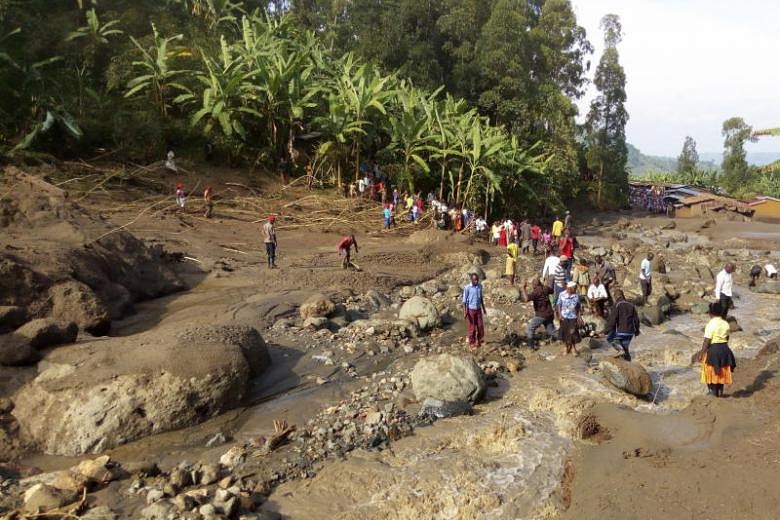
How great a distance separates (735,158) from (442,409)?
152 ft

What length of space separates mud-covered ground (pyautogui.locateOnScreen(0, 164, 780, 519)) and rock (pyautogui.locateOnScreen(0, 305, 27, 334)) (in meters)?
0.82

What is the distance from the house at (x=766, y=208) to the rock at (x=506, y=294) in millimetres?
28461

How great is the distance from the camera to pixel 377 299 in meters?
11.9

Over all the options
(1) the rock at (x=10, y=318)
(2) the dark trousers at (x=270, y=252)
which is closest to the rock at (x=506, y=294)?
(2) the dark trousers at (x=270, y=252)

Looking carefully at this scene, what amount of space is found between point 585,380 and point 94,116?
19.4 meters

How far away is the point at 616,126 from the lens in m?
35.5

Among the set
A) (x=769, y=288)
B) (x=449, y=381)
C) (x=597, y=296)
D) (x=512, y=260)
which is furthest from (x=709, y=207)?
(x=449, y=381)

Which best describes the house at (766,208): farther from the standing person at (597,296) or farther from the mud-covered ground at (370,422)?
the standing person at (597,296)

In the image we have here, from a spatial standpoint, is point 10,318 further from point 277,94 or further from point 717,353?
point 277,94

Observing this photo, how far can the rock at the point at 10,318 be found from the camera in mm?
7602

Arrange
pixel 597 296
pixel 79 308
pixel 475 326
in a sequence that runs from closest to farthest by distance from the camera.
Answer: pixel 79 308, pixel 475 326, pixel 597 296

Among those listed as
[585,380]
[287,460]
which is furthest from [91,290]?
[585,380]

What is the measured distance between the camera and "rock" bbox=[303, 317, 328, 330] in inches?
391

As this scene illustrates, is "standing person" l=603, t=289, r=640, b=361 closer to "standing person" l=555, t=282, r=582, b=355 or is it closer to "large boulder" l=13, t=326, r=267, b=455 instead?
"standing person" l=555, t=282, r=582, b=355
